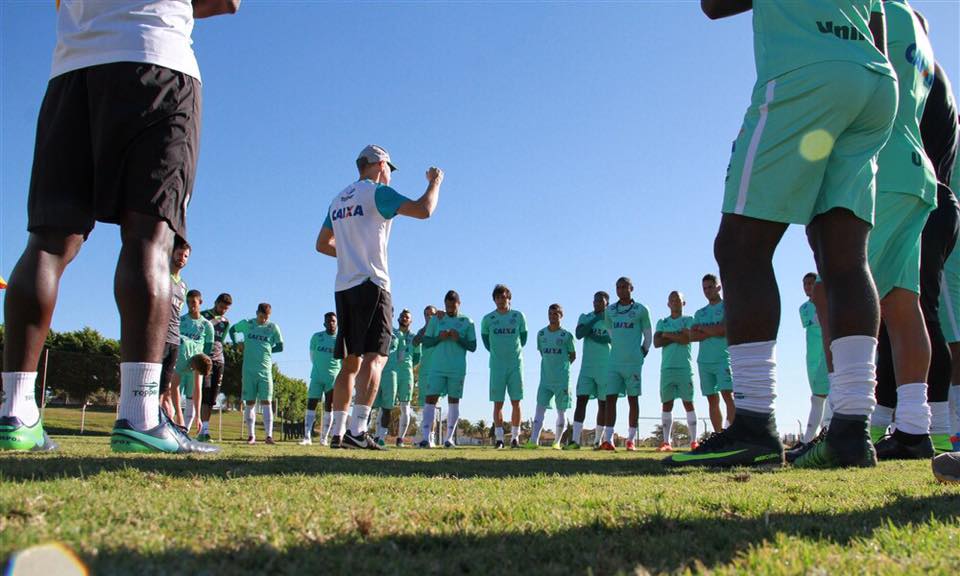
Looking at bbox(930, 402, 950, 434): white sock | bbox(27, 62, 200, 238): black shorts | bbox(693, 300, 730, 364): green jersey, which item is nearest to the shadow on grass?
bbox(27, 62, 200, 238): black shorts

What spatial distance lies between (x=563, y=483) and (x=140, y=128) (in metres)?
2.35

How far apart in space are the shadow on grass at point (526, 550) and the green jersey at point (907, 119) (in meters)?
3.08

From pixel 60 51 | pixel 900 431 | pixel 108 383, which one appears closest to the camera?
pixel 60 51

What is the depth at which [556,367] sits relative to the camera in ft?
47.3

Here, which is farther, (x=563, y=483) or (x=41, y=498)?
(x=563, y=483)

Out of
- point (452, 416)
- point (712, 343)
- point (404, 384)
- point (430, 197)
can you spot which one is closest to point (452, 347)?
point (452, 416)

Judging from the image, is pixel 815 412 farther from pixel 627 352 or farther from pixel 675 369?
pixel 627 352

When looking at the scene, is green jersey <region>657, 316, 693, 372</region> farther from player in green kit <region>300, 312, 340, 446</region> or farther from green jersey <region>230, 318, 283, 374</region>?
green jersey <region>230, 318, 283, 374</region>

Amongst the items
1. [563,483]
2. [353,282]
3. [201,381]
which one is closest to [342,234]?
[353,282]

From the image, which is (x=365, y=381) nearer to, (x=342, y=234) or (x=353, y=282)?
(x=353, y=282)

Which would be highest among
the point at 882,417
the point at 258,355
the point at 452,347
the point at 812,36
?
the point at 812,36

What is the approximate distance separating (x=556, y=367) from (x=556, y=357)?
211 millimetres

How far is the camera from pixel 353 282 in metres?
6.12

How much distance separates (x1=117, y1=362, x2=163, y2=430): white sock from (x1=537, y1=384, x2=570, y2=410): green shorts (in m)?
11.7
